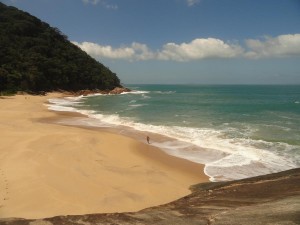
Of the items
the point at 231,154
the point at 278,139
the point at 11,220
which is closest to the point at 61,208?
the point at 11,220

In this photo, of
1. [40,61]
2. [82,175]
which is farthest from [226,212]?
[40,61]

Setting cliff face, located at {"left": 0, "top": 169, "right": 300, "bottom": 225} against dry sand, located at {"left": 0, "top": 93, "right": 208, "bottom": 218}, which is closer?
cliff face, located at {"left": 0, "top": 169, "right": 300, "bottom": 225}

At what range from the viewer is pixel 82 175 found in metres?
14.1

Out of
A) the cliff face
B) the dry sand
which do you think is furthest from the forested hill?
the cliff face

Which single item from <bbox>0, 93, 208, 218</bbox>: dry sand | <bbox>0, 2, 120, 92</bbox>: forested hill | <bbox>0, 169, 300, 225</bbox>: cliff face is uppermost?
<bbox>0, 2, 120, 92</bbox>: forested hill

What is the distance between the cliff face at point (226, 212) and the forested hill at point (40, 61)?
205ft

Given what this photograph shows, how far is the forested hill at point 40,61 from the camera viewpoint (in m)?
69.8

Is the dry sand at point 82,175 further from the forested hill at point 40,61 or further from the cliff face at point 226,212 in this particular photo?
the forested hill at point 40,61

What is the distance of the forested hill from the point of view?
69.8 metres

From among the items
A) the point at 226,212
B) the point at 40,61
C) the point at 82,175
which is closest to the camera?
the point at 226,212

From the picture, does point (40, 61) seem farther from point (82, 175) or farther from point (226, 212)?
point (226, 212)

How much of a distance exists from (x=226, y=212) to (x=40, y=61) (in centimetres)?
8072

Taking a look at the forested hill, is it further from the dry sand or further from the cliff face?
the cliff face

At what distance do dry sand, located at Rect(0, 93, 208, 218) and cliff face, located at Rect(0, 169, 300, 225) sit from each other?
363 centimetres
